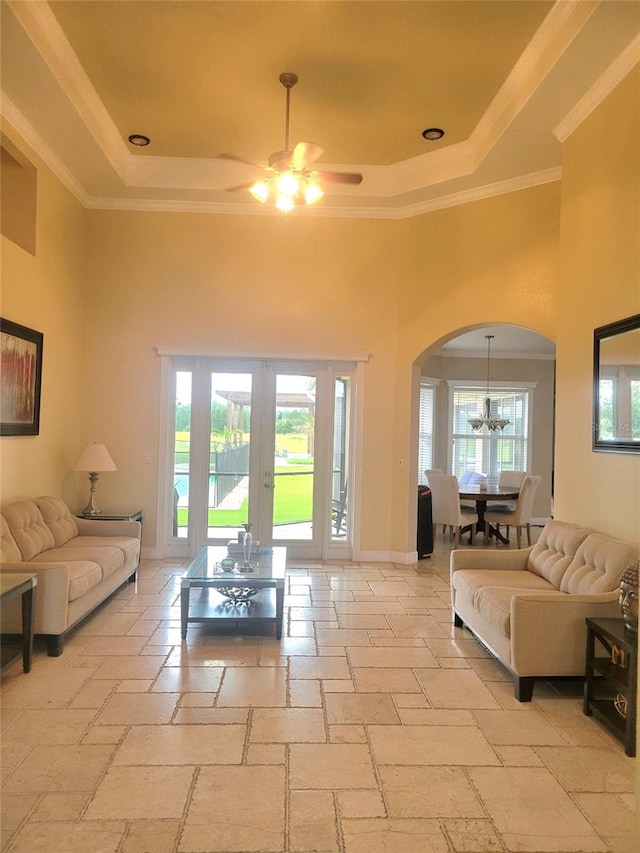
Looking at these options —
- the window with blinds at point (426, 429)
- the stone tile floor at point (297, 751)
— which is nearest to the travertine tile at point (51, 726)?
the stone tile floor at point (297, 751)

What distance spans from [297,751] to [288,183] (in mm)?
3587

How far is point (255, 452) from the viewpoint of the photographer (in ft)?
21.3

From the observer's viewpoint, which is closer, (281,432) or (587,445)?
(587,445)

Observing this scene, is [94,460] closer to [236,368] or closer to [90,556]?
[90,556]

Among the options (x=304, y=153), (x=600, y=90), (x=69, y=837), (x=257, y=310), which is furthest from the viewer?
(x=257, y=310)

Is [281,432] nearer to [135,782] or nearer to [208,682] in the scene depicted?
[208,682]

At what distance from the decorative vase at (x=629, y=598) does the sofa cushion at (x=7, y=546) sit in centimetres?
399

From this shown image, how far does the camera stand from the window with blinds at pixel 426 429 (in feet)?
33.4

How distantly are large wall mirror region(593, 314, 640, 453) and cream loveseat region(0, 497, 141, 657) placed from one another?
3775 mm

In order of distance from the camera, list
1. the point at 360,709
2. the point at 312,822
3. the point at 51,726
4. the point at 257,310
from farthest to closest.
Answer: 1. the point at 257,310
2. the point at 360,709
3. the point at 51,726
4. the point at 312,822

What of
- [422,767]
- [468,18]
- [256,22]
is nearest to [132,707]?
[422,767]

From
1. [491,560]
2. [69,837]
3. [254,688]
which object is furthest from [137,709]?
[491,560]

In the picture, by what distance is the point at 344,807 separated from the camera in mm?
2270

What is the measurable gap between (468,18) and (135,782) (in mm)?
4746
